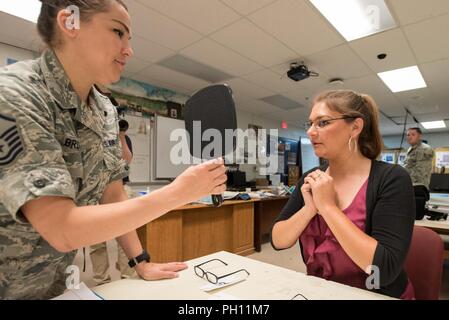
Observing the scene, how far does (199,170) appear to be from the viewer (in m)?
0.61

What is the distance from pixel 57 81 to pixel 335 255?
1.04 meters

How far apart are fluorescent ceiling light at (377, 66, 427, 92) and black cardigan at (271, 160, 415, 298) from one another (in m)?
3.58

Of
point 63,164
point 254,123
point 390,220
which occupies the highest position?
point 254,123

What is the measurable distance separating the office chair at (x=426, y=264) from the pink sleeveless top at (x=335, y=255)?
0.08 meters

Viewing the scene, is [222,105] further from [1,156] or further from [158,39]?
[158,39]

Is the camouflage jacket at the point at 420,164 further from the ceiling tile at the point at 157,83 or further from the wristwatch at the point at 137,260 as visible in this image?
the wristwatch at the point at 137,260

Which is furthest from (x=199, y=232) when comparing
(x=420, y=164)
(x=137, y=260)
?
(x=420, y=164)

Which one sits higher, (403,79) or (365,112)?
(403,79)

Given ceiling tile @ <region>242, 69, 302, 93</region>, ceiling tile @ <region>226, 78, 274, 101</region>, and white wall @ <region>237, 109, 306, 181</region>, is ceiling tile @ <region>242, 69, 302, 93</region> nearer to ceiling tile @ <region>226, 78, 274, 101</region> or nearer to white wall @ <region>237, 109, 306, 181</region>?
ceiling tile @ <region>226, 78, 274, 101</region>

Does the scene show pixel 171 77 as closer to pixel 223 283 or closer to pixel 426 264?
pixel 223 283

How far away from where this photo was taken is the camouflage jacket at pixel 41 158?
479 millimetres

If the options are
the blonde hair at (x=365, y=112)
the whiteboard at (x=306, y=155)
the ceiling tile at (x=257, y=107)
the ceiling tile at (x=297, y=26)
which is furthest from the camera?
the whiteboard at (x=306, y=155)

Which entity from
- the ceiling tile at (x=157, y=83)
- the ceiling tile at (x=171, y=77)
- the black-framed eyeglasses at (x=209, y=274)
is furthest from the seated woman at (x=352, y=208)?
the ceiling tile at (x=157, y=83)

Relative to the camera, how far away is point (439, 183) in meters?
4.95
